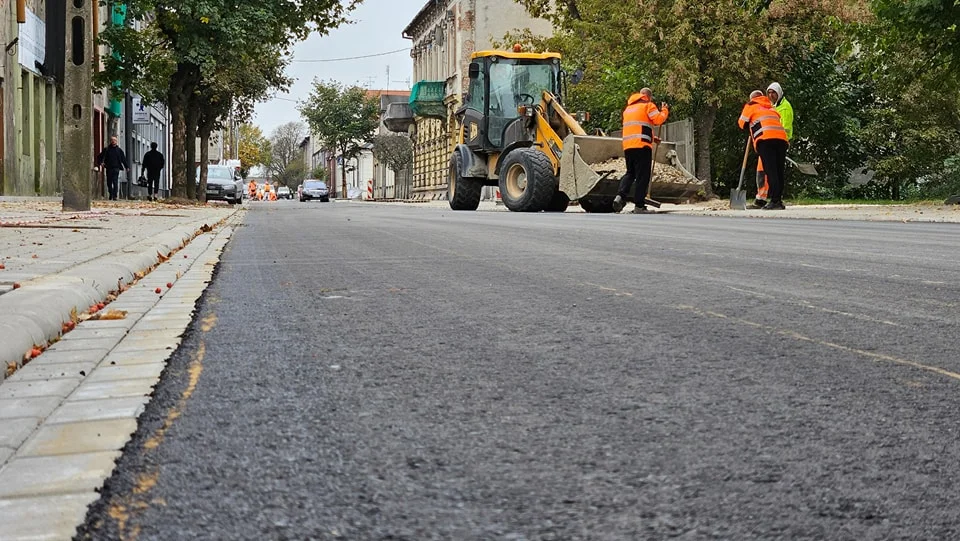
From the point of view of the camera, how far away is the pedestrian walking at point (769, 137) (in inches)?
712

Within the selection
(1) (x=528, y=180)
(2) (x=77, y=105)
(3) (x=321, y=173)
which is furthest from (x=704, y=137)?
(3) (x=321, y=173)

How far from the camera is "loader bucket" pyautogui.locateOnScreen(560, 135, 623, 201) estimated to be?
1780cm

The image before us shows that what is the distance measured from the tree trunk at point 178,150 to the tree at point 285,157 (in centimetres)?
11017

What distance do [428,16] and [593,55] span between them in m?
36.8

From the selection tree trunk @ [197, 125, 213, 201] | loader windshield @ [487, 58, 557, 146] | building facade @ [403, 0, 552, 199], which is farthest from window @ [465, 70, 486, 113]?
building facade @ [403, 0, 552, 199]

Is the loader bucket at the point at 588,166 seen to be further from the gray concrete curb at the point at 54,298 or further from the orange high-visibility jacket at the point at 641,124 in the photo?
the gray concrete curb at the point at 54,298

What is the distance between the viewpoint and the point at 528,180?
18.8 meters

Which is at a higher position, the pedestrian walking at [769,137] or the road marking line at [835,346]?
the pedestrian walking at [769,137]

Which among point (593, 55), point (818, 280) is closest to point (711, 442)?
point (818, 280)

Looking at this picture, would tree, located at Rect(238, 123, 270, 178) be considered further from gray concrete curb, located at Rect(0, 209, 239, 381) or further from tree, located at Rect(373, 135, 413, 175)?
gray concrete curb, located at Rect(0, 209, 239, 381)

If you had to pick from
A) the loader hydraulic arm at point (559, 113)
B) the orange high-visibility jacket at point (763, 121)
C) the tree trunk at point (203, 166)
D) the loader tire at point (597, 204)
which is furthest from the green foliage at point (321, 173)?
the orange high-visibility jacket at point (763, 121)

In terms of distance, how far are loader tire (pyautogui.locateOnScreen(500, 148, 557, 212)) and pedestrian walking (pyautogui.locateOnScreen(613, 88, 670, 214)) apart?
4.23 feet

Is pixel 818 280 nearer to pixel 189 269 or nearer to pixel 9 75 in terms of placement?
pixel 189 269

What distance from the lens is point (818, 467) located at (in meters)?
2.05
